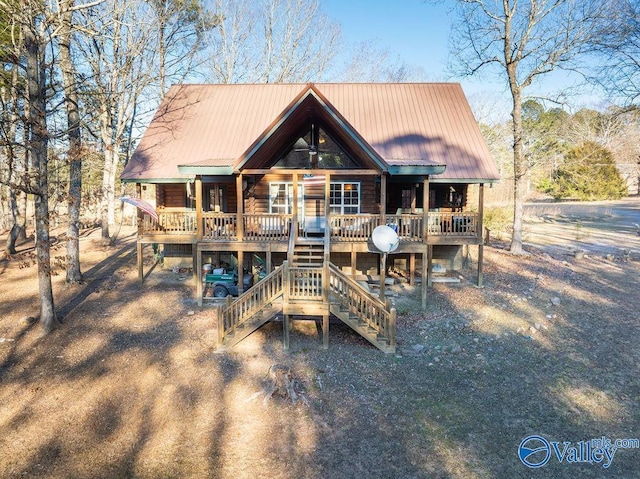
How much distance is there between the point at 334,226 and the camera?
14.5m

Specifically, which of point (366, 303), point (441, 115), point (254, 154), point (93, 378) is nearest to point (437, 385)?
point (366, 303)

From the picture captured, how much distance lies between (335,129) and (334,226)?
3356 millimetres

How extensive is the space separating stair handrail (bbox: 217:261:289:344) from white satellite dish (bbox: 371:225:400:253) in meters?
3.12

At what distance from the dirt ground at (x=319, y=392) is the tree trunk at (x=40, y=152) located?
0.93 m

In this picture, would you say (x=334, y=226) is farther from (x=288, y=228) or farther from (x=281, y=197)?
(x=281, y=197)

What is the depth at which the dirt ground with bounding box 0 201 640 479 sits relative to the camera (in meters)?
6.64

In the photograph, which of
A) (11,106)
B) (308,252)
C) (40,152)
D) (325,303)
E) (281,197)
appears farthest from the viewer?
(11,106)

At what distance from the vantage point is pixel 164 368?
954 cm

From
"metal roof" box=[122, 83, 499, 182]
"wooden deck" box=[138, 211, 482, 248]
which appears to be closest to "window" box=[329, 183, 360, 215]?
"wooden deck" box=[138, 211, 482, 248]

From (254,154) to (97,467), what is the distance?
9.41m

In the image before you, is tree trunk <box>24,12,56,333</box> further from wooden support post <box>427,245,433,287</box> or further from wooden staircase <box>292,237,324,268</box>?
wooden support post <box>427,245,433,287</box>

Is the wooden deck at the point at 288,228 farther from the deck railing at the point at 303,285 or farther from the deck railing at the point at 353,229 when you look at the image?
the deck railing at the point at 303,285

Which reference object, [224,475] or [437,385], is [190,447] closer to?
[224,475]

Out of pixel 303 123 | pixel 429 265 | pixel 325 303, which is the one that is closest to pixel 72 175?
pixel 303 123
